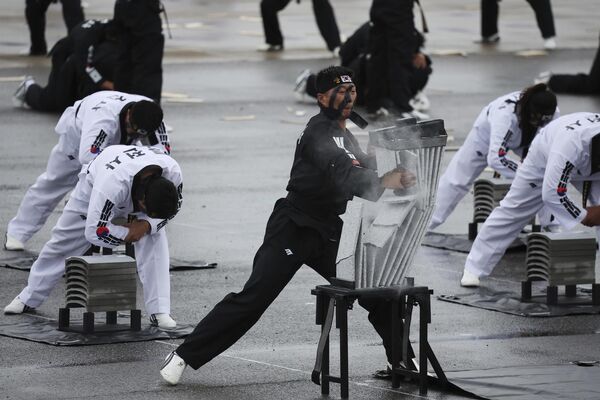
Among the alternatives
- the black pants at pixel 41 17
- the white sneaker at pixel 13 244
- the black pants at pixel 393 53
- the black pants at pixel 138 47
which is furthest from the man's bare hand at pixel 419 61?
the white sneaker at pixel 13 244

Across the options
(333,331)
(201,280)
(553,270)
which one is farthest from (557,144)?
(201,280)

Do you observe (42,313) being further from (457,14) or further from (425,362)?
(457,14)

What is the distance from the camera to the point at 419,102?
20078mm

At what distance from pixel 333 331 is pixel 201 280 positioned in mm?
1693

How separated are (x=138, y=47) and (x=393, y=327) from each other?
29.0 feet

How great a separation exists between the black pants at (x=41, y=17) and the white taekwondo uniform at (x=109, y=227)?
38.0ft

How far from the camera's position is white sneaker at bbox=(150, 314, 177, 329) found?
32.9 feet

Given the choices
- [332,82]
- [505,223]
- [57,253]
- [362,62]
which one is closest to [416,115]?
[362,62]

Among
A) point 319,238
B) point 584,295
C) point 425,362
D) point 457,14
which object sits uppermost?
point 319,238

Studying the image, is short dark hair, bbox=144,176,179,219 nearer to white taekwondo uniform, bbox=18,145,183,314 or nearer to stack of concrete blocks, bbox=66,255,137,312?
white taekwondo uniform, bbox=18,145,183,314

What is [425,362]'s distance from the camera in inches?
338

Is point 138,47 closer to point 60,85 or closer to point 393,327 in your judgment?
point 60,85

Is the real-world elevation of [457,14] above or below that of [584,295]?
below

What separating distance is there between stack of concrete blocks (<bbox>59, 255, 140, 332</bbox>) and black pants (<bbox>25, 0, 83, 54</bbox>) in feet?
40.7
